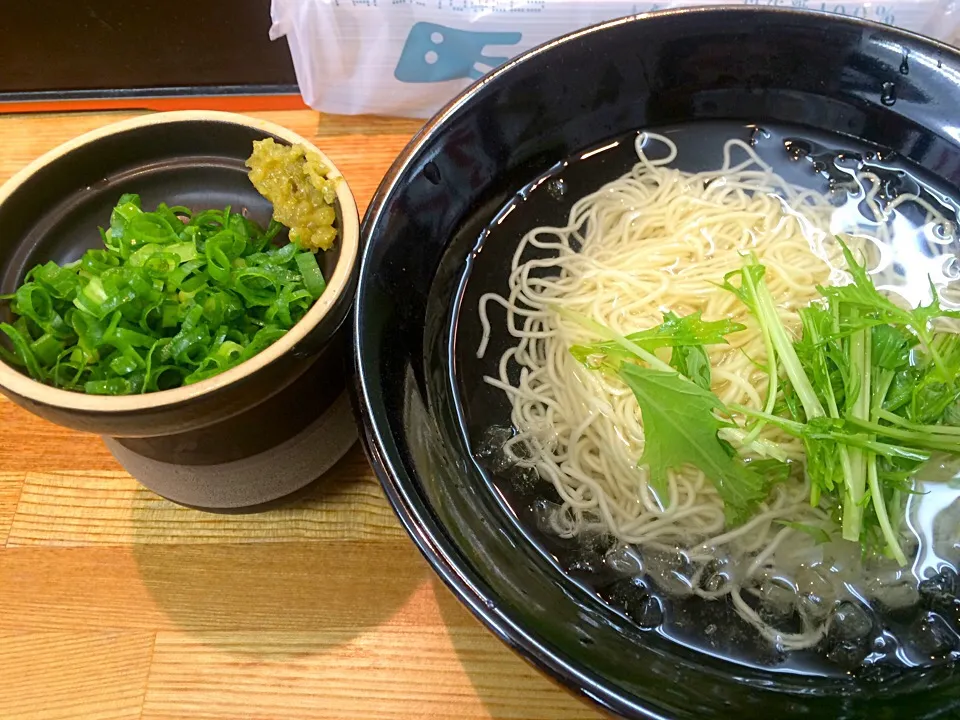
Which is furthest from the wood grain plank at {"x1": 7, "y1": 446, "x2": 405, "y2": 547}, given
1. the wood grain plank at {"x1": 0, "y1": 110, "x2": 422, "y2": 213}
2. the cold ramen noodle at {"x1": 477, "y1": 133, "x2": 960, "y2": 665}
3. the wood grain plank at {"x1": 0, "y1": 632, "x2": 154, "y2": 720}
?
the wood grain plank at {"x1": 0, "y1": 110, "x2": 422, "y2": 213}

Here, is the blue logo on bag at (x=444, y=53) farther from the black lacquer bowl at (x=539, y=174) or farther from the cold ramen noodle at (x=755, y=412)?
the cold ramen noodle at (x=755, y=412)

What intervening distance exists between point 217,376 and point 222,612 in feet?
1.47

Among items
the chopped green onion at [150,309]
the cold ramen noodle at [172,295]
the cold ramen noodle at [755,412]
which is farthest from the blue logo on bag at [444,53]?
the chopped green onion at [150,309]

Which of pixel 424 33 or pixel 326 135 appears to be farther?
pixel 326 135

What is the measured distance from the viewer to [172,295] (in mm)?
1049

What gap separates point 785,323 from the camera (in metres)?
1.23

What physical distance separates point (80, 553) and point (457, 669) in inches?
26.2

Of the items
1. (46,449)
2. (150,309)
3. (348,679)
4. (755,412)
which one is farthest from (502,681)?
(46,449)

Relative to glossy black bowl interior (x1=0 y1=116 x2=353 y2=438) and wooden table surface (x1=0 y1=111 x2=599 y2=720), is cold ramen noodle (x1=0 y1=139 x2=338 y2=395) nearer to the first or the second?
glossy black bowl interior (x1=0 y1=116 x2=353 y2=438)

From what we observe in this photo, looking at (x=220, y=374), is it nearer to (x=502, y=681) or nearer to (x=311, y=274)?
(x=311, y=274)

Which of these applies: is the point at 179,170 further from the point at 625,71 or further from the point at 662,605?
the point at 662,605

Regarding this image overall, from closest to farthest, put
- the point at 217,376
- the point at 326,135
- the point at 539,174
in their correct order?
the point at 217,376 < the point at 539,174 < the point at 326,135

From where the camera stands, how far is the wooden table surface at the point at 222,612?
3.51 feet

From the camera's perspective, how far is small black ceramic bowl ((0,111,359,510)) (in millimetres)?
932
